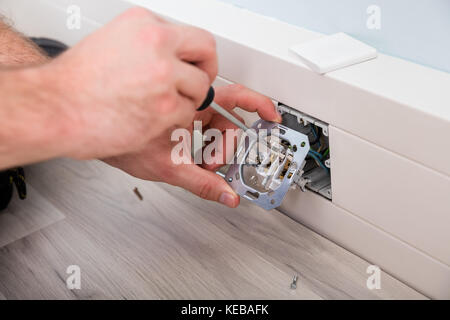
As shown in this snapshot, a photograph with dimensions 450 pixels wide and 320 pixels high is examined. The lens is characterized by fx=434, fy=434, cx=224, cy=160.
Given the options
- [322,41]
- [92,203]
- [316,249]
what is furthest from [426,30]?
[92,203]

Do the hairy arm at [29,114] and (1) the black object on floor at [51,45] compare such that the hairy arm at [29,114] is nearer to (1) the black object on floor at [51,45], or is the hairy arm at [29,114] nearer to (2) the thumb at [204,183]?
(2) the thumb at [204,183]

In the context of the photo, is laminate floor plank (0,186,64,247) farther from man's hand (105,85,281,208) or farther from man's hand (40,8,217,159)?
man's hand (40,8,217,159)

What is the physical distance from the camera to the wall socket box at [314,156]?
0.51 m

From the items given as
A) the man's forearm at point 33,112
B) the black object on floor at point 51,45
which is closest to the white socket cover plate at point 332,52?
the man's forearm at point 33,112

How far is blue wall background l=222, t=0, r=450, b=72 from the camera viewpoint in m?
0.43

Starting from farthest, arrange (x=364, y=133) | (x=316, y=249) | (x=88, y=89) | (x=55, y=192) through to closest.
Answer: (x=55, y=192) < (x=316, y=249) < (x=364, y=133) < (x=88, y=89)

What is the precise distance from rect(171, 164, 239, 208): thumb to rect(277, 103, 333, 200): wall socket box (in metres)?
0.09

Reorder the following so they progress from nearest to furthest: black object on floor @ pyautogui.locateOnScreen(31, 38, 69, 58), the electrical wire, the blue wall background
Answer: the blue wall background < the electrical wire < black object on floor @ pyautogui.locateOnScreen(31, 38, 69, 58)

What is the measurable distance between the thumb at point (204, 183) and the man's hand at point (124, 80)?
16cm

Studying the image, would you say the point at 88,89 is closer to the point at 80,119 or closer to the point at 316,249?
the point at 80,119

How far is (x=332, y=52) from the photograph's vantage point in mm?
463

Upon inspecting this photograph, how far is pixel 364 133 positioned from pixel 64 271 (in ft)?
1.24

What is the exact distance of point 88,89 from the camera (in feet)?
Answer: 1.04

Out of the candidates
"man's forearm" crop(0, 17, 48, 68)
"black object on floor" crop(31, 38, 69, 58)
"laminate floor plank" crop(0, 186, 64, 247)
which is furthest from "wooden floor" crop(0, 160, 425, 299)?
"black object on floor" crop(31, 38, 69, 58)
